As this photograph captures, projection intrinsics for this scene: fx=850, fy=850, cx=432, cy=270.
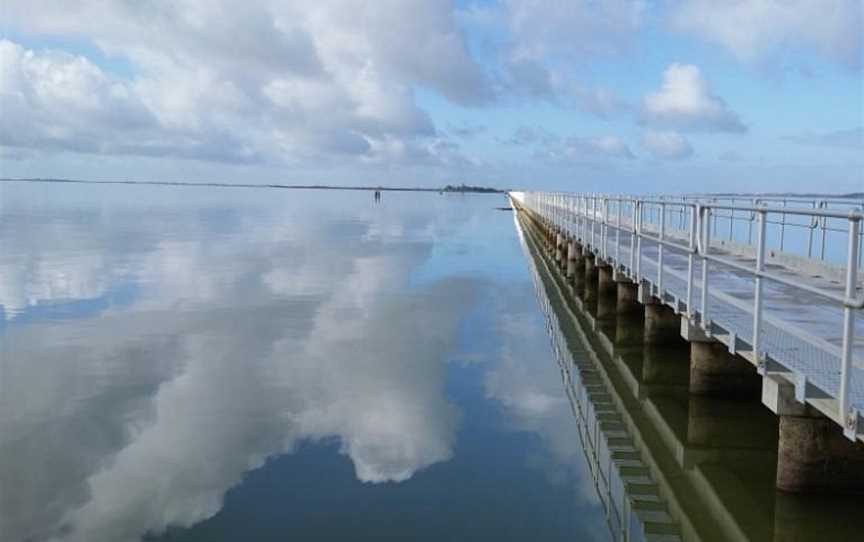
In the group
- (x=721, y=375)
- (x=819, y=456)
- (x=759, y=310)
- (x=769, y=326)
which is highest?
(x=759, y=310)

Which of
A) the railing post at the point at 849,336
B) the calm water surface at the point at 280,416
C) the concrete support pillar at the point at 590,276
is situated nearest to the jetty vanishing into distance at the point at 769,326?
the railing post at the point at 849,336

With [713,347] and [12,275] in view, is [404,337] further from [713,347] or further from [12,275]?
[12,275]

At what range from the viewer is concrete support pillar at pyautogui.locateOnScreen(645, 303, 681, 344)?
37.9 ft

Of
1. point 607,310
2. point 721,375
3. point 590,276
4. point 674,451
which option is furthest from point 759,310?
point 590,276

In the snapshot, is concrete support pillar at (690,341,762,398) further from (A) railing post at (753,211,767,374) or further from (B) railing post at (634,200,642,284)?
(A) railing post at (753,211,767,374)

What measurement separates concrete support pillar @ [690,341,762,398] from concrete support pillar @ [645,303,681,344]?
2.65 meters

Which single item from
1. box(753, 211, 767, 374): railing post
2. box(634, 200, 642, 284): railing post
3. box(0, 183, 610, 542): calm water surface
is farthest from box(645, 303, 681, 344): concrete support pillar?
box(753, 211, 767, 374): railing post

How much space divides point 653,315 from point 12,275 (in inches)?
584

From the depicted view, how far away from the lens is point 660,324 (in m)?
11.6

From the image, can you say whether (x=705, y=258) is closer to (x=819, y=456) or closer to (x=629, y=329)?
A: (x=819, y=456)

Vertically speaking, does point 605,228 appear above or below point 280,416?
above

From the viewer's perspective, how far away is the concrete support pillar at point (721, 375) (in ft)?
28.9


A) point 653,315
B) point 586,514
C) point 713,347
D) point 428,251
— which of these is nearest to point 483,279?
point 428,251

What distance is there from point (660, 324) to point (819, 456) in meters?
5.61
